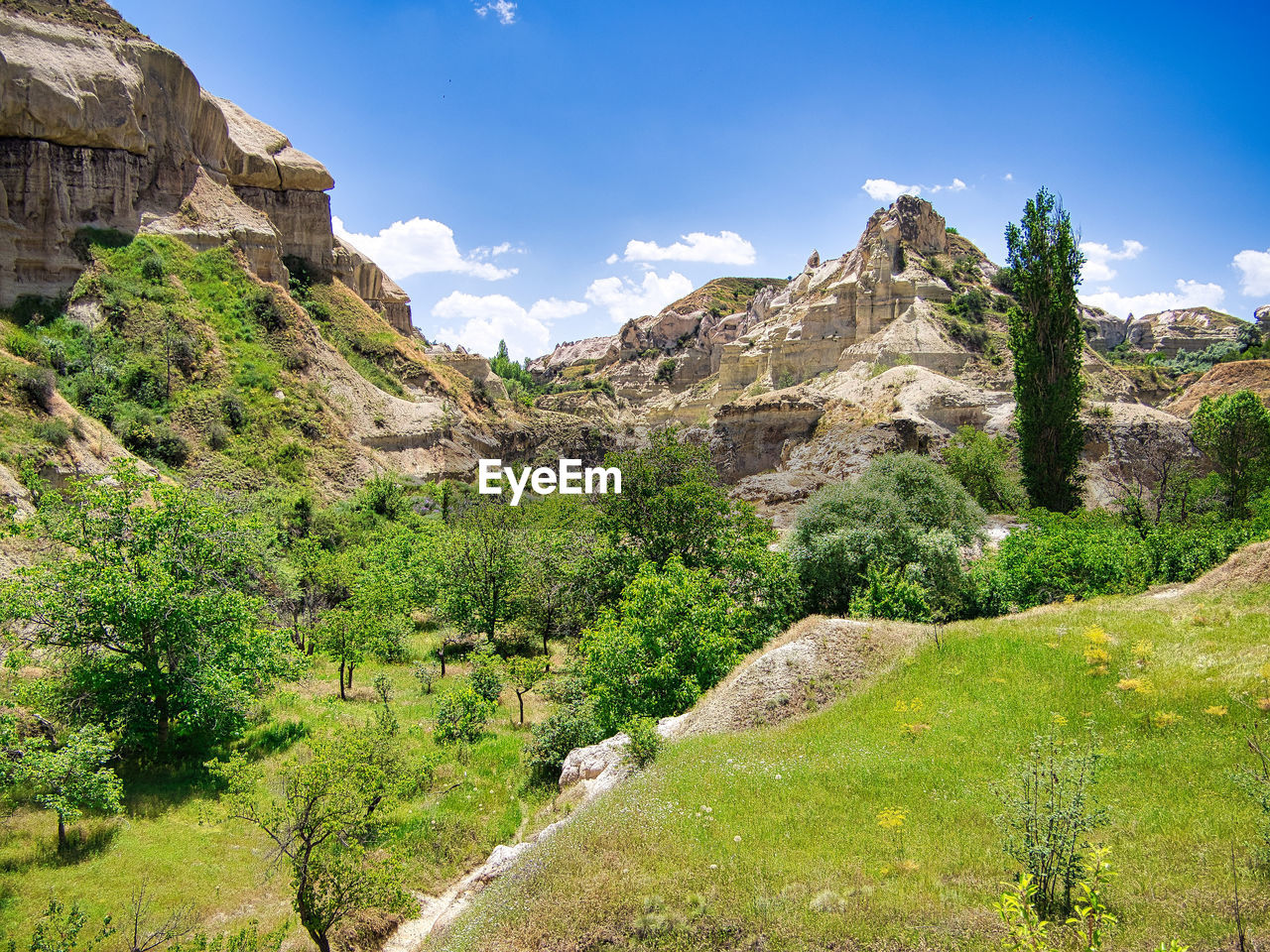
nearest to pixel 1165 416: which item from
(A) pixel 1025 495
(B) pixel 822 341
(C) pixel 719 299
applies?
(A) pixel 1025 495

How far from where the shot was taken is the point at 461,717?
16.7m

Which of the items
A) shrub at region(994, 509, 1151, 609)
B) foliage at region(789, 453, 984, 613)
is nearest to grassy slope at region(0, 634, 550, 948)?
foliage at region(789, 453, 984, 613)

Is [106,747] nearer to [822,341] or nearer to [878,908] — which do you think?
[878,908]

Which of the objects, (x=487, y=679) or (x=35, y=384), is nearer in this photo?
(x=487, y=679)

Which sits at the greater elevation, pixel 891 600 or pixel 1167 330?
pixel 1167 330

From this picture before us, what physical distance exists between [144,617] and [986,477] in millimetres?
33509

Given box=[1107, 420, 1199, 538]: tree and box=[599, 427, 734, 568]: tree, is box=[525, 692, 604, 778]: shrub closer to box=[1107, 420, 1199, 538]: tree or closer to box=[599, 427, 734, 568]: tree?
box=[599, 427, 734, 568]: tree

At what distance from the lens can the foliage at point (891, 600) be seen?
1630cm

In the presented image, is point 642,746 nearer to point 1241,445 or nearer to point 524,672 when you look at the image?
point 524,672

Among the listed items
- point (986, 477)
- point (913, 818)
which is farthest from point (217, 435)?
point (986, 477)

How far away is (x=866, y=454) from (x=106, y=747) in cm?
3454

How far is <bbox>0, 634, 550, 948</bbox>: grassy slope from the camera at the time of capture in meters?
9.59

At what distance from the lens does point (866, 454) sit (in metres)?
37.2

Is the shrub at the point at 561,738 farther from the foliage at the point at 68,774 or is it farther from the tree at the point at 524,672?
the foliage at the point at 68,774
